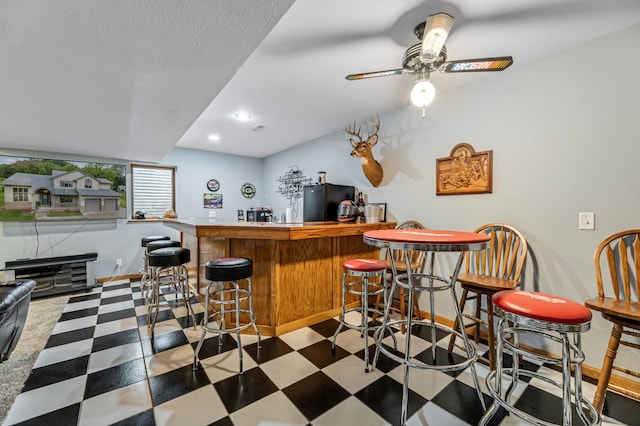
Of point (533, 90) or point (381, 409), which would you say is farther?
point (533, 90)

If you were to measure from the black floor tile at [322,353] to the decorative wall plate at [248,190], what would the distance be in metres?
4.07

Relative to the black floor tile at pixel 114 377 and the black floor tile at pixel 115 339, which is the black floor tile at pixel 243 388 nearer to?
the black floor tile at pixel 114 377

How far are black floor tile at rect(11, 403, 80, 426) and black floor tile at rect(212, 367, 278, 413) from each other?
749 mm

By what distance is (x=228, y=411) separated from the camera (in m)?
1.56

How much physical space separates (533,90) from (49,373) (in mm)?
4297

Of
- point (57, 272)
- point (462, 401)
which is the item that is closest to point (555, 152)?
point (462, 401)

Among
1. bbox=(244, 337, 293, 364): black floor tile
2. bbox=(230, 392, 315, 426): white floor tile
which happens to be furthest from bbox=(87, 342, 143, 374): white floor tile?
bbox=(230, 392, 315, 426): white floor tile

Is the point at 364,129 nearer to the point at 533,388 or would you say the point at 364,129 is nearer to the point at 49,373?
the point at 533,388

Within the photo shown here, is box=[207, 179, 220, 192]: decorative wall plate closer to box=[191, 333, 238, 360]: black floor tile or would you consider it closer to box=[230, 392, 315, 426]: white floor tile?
box=[191, 333, 238, 360]: black floor tile

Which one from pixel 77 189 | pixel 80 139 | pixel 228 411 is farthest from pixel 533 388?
pixel 77 189

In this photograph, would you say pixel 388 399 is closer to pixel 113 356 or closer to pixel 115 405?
pixel 115 405

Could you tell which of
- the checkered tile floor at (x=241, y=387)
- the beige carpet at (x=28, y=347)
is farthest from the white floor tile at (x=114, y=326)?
the beige carpet at (x=28, y=347)

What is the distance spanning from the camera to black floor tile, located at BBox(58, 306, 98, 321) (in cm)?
291

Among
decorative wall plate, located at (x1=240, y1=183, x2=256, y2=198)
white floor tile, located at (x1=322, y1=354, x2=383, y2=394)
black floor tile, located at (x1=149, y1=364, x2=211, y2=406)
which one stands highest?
decorative wall plate, located at (x1=240, y1=183, x2=256, y2=198)
